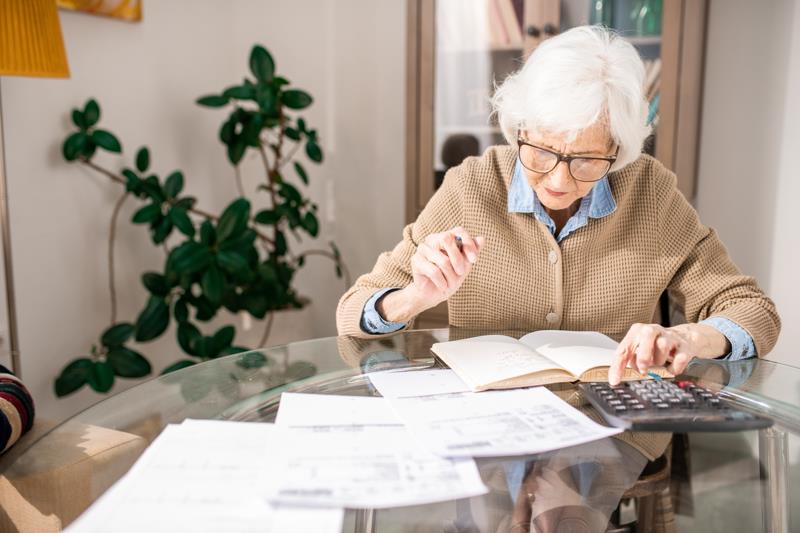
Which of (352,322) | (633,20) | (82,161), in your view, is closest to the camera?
(352,322)

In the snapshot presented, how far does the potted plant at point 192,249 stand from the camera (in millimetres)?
2271

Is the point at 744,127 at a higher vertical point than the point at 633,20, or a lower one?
lower

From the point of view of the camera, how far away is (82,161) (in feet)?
Result: 7.72

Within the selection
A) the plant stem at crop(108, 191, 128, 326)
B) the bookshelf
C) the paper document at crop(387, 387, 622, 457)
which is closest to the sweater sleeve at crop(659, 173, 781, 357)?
the paper document at crop(387, 387, 622, 457)

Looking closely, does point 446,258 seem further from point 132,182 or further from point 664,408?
point 132,182

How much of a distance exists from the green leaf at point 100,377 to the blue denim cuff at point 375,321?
3.81ft

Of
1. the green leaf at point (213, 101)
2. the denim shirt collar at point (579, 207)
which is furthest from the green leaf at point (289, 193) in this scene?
the denim shirt collar at point (579, 207)

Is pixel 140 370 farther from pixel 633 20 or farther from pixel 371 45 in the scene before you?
pixel 633 20

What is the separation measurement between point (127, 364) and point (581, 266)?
4.88ft

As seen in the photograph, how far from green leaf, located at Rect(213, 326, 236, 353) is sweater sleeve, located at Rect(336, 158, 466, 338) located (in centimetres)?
107

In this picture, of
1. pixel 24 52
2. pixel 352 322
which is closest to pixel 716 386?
pixel 352 322

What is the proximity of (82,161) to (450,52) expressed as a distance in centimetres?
135

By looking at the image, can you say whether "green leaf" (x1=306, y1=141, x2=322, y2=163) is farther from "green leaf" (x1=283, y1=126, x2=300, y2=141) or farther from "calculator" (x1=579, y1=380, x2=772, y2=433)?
"calculator" (x1=579, y1=380, x2=772, y2=433)

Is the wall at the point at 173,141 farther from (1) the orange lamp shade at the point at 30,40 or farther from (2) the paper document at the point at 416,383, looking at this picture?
(2) the paper document at the point at 416,383
